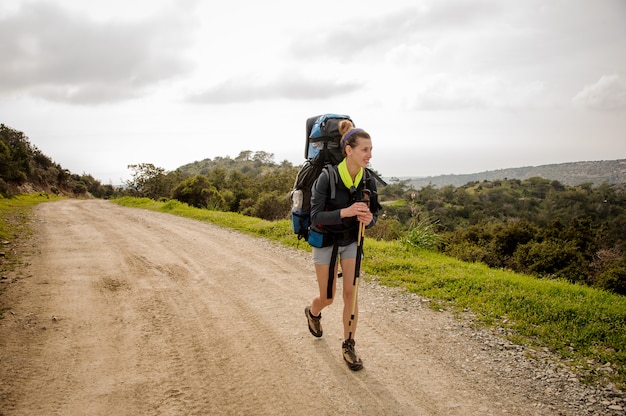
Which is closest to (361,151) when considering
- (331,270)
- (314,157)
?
(314,157)

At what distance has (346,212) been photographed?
3.28 meters

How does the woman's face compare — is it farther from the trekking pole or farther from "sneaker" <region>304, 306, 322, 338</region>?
"sneaker" <region>304, 306, 322, 338</region>

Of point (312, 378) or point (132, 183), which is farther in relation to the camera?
point (132, 183)

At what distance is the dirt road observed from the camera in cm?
306

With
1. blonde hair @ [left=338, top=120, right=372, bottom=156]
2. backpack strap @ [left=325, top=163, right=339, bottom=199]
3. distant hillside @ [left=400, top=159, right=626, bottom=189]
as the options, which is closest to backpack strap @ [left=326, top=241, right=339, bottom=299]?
backpack strap @ [left=325, top=163, right=339, bottom=199]

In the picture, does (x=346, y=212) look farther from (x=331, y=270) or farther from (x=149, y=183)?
(x=149, y=183)

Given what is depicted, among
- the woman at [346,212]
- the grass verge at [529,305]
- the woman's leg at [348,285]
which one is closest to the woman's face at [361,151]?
the woman at [346,212]

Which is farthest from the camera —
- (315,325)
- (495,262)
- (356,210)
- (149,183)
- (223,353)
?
(149,183)

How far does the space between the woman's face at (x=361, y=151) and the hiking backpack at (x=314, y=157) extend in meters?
0.24

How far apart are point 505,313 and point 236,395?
389 cm

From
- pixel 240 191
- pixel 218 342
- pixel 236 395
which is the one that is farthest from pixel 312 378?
pixel 240 191

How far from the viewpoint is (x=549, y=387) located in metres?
3.45

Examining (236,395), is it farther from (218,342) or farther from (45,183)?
(45,183)

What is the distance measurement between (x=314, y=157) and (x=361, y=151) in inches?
20.4
